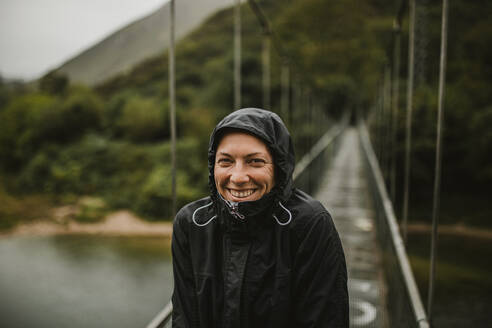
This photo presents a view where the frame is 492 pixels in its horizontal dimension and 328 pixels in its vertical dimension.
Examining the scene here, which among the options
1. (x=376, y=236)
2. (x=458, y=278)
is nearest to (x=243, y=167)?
(x=376, y=236)

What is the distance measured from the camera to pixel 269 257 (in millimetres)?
1200

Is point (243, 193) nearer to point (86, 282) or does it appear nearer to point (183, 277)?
point (183, 277)

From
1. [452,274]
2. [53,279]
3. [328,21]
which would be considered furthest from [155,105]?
[328,21]

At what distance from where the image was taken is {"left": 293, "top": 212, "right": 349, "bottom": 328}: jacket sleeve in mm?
Result: 1175

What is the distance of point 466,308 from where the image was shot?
13328mm

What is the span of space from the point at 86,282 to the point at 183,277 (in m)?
17.5

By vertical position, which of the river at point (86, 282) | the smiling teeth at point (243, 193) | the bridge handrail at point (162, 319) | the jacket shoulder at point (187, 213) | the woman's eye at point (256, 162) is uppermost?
the woman's eye at point (256, 162)

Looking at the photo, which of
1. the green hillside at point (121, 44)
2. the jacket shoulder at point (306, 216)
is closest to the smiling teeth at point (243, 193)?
the jacket shoulder at point (306, 216)

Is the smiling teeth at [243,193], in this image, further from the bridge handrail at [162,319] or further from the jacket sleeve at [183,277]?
the bridge handrail at [162,319]

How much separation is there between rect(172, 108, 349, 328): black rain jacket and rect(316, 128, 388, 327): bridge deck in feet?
7.25

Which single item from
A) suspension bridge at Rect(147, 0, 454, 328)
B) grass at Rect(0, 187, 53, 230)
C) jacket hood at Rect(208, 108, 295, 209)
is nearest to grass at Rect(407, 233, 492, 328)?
suspension bridge at Rect(147, 0, 454, 328)

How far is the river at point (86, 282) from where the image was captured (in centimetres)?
1441

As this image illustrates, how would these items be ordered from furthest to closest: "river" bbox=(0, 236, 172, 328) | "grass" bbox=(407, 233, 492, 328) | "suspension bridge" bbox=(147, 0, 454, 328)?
1. "river" bbox=(0, 236, 172, 328)
2. "grass" bbox=(407, 233, 492, 328)
3. "suspension bridge" bbox=(147, 0, 454, 328)

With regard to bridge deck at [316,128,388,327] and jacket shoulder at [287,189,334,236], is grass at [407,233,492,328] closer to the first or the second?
bridge deck at [316,128,388,327]
